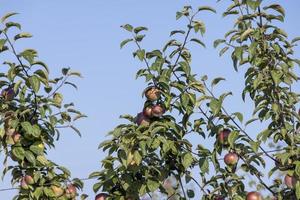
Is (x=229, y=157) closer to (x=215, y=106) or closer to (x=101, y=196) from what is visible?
(x=215, y=106)

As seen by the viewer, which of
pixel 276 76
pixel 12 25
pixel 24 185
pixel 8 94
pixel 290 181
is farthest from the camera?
pixel 8 94

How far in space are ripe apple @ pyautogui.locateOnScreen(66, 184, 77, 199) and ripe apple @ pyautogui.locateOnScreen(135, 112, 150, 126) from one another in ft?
2.15

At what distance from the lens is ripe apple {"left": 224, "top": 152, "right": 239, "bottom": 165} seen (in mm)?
3445

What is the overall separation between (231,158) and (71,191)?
114 cm

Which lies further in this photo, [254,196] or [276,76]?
[276,76]

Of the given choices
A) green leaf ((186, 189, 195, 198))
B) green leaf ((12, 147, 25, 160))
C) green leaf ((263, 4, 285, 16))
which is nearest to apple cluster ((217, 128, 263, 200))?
green leaf ((186, 189, 195, 198))

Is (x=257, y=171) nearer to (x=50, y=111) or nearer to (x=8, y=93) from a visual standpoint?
(x=50, y=111)

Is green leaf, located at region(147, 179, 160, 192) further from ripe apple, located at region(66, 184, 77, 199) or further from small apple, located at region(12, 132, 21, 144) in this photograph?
small apple, located at region(12, 132, 21, 144)

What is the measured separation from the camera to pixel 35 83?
3.64m

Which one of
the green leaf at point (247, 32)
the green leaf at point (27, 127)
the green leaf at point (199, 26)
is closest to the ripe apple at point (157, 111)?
the green leaf at point (199, 26)

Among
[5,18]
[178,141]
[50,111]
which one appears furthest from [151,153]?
[5,18]

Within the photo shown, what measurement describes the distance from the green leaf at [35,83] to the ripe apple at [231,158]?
50.7 inches

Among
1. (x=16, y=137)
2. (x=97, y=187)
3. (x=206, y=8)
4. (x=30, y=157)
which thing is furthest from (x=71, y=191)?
(x=206, y=8)

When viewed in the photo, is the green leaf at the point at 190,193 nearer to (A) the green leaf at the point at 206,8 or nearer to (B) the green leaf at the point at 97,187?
(B) the green leaf at the point at 97,187
